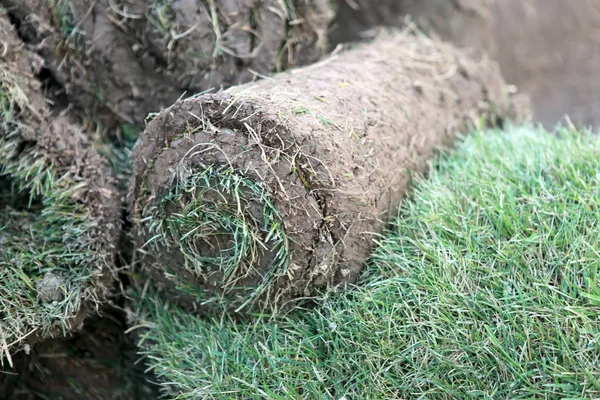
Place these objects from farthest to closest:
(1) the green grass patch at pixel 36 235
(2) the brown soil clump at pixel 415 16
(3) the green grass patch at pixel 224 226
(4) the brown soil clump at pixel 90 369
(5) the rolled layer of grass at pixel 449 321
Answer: (2) the brown soil clump at pixel 415 16 → (4) the brown soil clump at pixel 90 369 → (1) the green grass patch at pixel 36 235 → (3) the green grass patch at pixel 224 226 → (5) the rolled layer of grass at pixel 449 321

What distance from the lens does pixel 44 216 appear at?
2039mm

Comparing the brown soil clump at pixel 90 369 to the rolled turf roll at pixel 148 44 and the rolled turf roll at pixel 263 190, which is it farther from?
the rolled turf roll at pixel 148 44

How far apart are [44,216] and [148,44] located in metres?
0.84

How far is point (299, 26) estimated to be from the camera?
8.45ft

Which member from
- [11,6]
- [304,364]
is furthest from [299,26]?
[304,364]

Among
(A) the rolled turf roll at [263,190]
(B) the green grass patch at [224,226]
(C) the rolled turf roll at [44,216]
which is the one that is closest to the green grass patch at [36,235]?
(C) the rolled turf roll at [44,216]

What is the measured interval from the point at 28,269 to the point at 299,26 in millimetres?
1535

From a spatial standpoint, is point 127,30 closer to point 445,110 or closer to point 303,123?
point 303,123

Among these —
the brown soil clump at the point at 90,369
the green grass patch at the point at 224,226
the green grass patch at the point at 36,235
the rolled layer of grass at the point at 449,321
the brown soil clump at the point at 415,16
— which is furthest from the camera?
the brown soil clump at the point at 415,16

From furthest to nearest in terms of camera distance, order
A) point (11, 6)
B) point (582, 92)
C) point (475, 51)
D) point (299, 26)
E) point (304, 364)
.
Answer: point (582, 92), point (475, 51), point (299, 26), point (11, 6), point (304, 364)

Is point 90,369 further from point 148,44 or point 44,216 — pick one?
point 148,44

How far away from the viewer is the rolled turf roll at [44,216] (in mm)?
1916

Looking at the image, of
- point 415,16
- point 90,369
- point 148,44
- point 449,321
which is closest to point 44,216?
point 90,369

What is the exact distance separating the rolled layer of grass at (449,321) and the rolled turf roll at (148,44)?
35.6 inches
